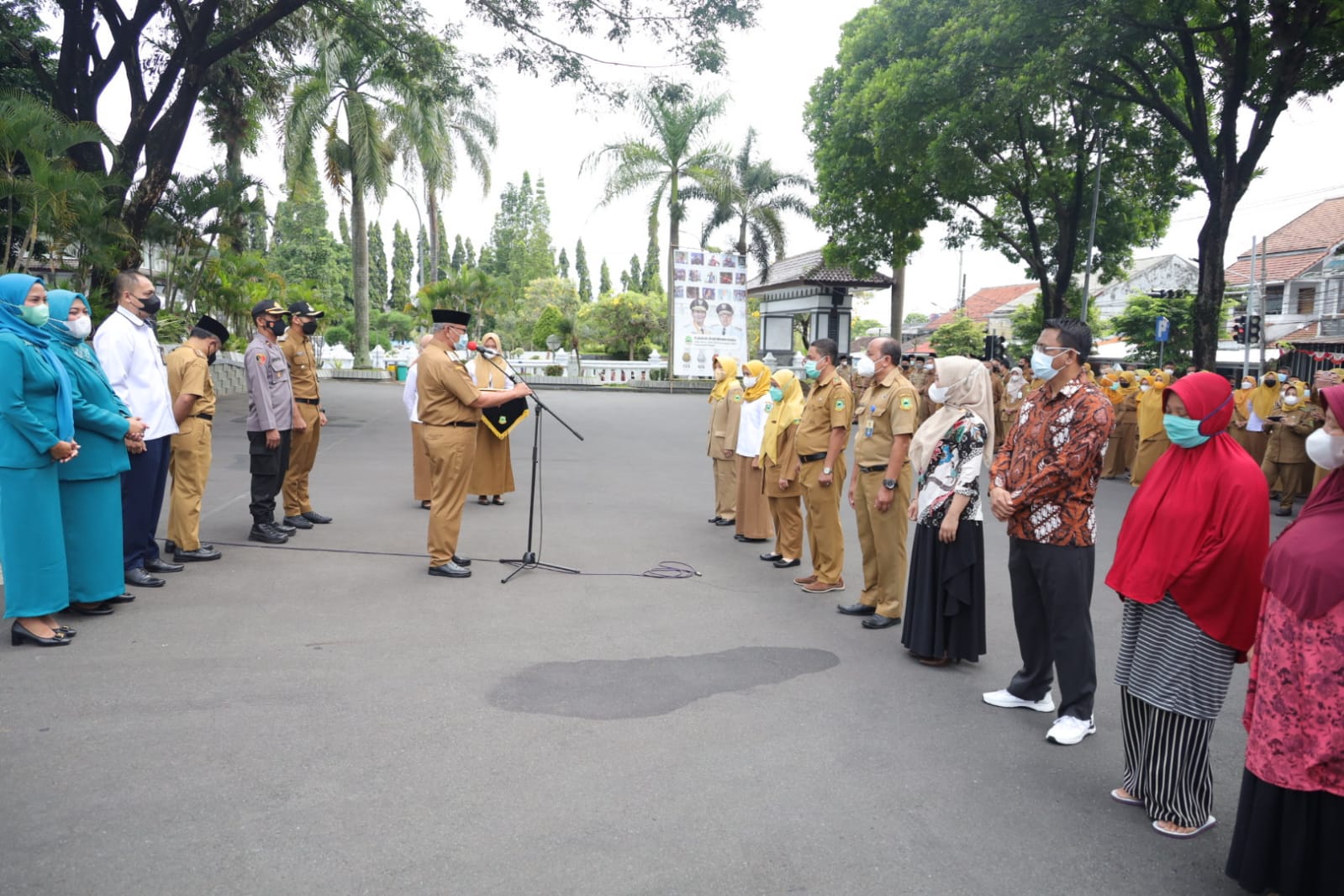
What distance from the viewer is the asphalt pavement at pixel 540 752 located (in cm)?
304

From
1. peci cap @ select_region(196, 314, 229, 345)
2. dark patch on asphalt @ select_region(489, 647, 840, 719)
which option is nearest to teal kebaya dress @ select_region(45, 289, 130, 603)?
peci cap @ select_region(196, 314, 229, 345)

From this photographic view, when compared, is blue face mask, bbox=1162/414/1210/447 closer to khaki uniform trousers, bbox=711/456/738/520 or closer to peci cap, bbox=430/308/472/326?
peci cap, bbox=430/308/472/326

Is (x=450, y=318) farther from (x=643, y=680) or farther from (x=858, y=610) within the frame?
(x=858, y=610)

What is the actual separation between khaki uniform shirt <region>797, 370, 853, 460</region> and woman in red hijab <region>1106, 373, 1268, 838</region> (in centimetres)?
304

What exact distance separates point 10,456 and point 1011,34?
1499 cm

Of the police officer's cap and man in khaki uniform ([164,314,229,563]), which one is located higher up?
the police officer's cap

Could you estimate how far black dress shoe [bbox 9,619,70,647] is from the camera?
190 inches

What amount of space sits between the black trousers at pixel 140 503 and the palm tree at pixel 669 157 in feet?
88.6

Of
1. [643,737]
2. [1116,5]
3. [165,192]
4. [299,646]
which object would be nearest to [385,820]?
[643,737]

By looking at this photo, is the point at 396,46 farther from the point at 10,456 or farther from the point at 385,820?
the point at 385,820

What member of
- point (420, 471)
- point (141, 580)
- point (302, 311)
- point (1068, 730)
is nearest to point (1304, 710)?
point (1068, 730)

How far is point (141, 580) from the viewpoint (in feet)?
19.9

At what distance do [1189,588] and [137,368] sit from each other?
246 inches

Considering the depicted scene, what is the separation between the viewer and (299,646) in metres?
5.08
